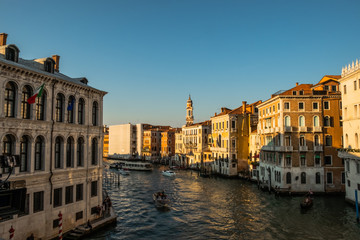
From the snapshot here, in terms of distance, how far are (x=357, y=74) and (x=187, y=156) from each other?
55411 millimetres

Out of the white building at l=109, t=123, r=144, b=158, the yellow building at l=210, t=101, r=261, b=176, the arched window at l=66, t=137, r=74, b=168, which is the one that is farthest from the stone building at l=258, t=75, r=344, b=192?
the white building at l=109, t=123, r=144, b=158

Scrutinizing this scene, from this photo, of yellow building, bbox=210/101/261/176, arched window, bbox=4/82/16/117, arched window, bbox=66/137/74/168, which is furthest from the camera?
yellow building, bbox=210/101/261/176

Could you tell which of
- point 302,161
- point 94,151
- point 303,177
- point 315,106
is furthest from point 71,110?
point 315,106

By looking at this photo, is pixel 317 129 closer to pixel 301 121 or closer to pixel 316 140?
pixel 316 140

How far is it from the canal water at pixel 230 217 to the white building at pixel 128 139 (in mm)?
68906

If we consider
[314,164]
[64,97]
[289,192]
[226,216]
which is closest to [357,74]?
[314,164]

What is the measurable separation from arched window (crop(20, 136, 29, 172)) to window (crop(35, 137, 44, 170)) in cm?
68

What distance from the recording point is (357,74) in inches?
1075

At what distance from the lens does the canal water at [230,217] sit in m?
22.1

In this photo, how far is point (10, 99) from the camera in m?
15.7

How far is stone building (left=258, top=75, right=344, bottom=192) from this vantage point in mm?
35906

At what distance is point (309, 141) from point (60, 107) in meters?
29.9

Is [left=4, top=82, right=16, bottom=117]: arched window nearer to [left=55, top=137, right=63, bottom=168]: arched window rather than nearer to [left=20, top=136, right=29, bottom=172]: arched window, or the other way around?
[left=20, top=136, right=29, bottom=172]: arched window

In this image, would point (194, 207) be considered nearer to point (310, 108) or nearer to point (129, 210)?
point (129, 210)
